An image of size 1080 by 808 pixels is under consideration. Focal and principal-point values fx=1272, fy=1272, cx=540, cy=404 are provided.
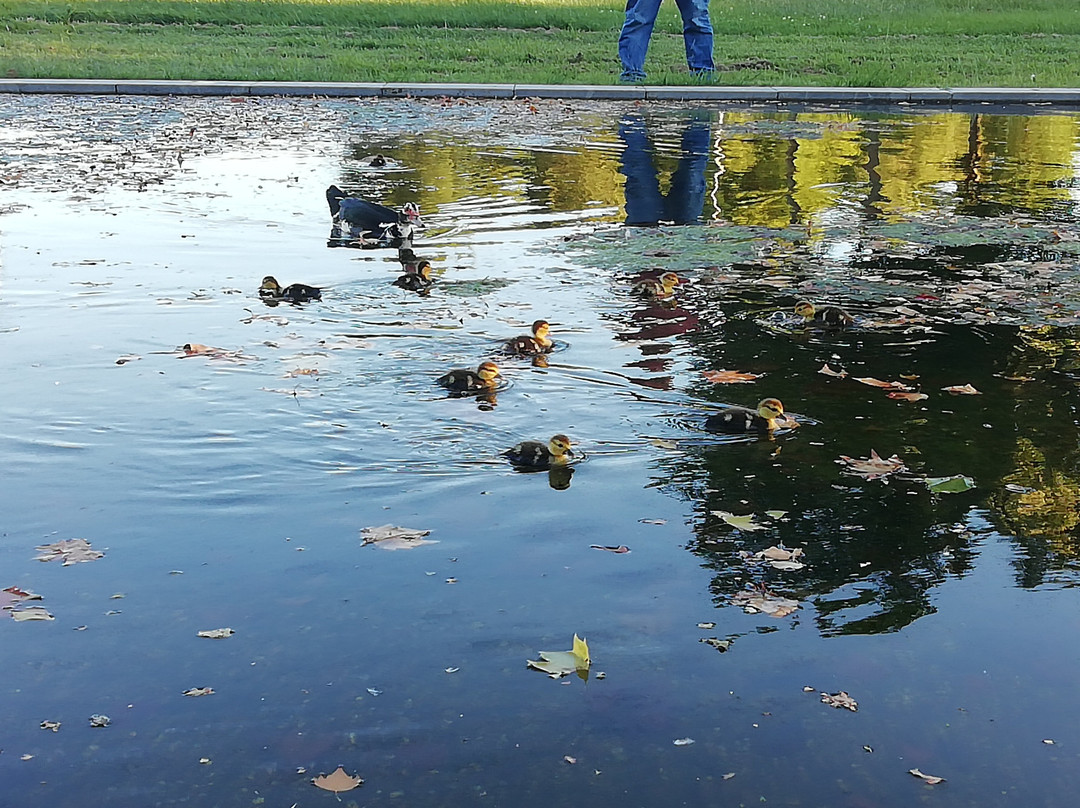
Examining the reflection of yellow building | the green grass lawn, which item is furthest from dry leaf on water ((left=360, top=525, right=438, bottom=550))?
the green grass lawn

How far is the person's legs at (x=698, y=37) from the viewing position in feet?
76.1

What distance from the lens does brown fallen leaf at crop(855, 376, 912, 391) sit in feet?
22.3

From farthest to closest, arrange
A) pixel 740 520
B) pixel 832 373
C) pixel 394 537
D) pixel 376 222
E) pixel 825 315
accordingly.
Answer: pixel 376 222
pixel 825 315
pixel 832 373
pixel 740 520
pixel 394 537

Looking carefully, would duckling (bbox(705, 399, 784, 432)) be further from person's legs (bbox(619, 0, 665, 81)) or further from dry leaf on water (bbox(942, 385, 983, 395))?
person's legs (bbox(619, 0, 665, 81))

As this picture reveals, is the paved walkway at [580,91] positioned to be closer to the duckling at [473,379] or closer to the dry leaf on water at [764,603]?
the duckling at [473,379]

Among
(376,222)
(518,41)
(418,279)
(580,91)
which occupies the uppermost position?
(518,41)

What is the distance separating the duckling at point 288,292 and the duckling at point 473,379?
224 cm

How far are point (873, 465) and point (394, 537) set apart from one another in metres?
2.21

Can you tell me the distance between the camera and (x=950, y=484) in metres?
5.52

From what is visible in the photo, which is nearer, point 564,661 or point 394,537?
point 564,661

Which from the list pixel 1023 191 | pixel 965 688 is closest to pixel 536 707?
pixel 965 688

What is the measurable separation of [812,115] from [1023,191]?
7609mm

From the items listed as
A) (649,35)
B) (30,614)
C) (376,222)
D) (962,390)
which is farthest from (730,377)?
(649,35)

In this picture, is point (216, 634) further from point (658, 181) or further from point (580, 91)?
point (580, 91)
